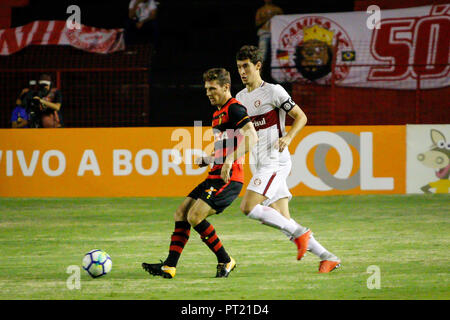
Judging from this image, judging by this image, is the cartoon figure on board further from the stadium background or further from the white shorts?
the white shorts

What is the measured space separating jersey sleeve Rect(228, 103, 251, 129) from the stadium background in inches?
311

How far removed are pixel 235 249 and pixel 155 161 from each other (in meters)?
5.70

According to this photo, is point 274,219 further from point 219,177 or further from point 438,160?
point 438,160

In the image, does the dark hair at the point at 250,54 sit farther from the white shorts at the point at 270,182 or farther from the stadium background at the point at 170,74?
the stadium background at the point at 170,74

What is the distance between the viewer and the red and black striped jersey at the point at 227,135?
21.6 ft

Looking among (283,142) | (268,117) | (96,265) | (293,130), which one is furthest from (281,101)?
(96,265)

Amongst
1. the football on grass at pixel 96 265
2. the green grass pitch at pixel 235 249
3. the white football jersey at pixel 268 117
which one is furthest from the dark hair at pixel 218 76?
the football on grass at pixel 96 265

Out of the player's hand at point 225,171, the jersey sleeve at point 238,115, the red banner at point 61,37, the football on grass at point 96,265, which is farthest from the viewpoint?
the red banner at point 61,37

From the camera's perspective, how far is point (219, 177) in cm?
665

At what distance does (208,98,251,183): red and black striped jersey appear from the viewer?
21.6 ft

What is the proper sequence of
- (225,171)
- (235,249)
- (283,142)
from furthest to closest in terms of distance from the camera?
(235,249), (283,142), (225,171)

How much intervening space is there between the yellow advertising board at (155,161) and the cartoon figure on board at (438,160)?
394 millimetres

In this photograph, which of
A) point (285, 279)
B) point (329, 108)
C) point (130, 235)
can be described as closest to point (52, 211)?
point (130, 235)

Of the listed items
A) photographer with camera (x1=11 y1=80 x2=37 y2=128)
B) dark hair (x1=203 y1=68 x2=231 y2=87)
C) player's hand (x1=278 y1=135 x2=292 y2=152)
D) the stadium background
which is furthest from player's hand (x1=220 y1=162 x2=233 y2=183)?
photographer with camera (x1=11 y1=80 x2=37 y2=128)
